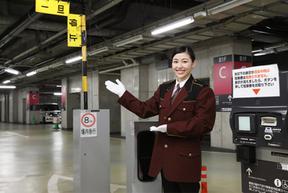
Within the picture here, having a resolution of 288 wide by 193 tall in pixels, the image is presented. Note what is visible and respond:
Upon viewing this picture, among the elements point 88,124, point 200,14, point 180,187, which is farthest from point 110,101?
point 180,187

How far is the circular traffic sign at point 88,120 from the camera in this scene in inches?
152

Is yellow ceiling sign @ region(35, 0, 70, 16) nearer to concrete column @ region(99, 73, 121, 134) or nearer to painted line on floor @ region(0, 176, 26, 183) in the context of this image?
painted line on floor @ region(0, 176, 26, 183)

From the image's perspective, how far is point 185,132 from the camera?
166 cm

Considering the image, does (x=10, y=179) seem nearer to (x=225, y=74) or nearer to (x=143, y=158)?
(x=143, y=158)

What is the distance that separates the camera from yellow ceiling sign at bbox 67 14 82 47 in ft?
13.9

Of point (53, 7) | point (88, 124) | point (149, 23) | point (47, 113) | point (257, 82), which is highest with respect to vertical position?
point (149, 23)

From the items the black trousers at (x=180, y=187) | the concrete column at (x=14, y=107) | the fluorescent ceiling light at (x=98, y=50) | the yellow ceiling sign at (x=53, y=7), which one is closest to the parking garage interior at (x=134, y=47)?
the fluorescent ceiling light at (x=98, y=50)

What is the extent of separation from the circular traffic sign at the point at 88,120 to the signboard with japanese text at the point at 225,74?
5.30 m

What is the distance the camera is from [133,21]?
416 inches

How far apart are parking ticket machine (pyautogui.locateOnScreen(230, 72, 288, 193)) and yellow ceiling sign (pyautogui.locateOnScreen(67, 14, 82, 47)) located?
271cm

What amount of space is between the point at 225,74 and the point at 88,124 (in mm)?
5603

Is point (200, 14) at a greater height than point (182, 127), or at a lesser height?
greater

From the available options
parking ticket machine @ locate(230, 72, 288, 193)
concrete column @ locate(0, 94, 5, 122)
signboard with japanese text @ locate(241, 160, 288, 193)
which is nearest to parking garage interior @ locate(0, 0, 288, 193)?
parking ticket machine @ locate(230, 72, 288, 193)

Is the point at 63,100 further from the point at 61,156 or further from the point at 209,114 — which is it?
the point at 209,114
